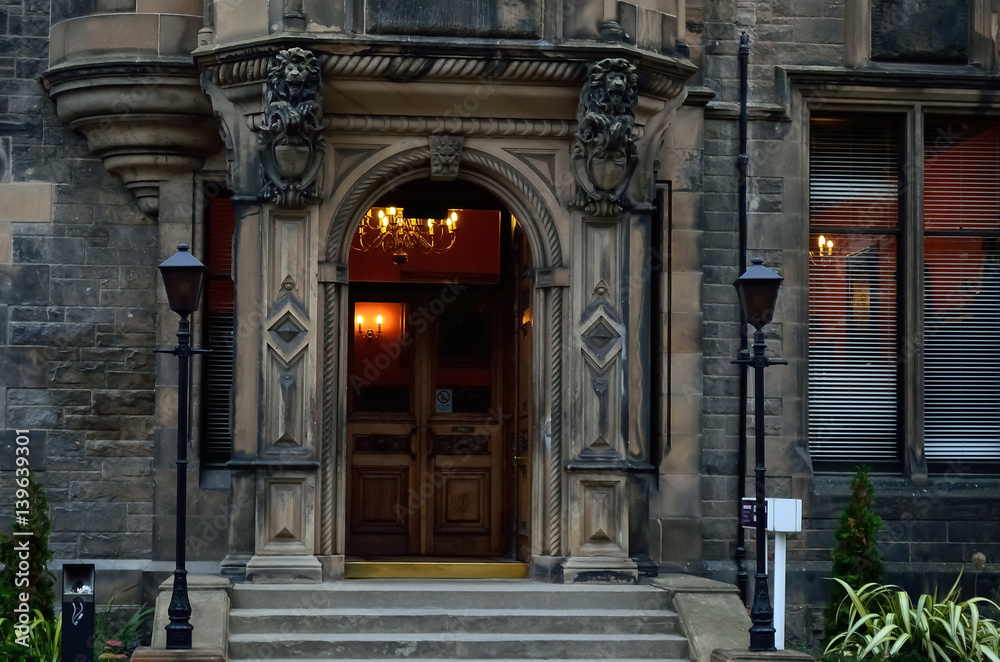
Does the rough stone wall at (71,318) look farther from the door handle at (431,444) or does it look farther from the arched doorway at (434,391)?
the door handle at (431,444)

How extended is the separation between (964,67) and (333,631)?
811cm

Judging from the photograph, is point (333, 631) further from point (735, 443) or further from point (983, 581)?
point (983, 581)

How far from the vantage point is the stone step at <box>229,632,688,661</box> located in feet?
36.1

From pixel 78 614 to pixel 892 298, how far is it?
8191 mm

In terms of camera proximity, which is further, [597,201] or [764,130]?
[764,130]

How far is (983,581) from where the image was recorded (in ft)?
45.8

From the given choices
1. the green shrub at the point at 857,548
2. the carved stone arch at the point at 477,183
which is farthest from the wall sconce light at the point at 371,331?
the green shrub at the point at 857,548

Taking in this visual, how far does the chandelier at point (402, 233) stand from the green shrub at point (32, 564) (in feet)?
14.4

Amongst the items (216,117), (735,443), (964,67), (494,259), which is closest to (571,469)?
(735,443)

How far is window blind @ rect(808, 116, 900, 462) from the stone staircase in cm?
343

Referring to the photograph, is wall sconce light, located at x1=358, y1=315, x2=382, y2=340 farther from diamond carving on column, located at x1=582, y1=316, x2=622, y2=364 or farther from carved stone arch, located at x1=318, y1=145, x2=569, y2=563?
diamond carving on column, located at x1=582, y1=316, x2=622, y2=364

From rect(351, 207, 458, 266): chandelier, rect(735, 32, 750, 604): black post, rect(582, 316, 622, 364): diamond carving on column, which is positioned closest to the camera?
rect(582, 316, 622, 364): diamond carving on column

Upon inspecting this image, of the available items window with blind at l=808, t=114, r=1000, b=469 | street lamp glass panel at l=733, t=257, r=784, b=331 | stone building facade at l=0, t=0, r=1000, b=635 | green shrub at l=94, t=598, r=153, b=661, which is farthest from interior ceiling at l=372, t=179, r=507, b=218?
green shrub at l=94, t=598, r=153, b=661

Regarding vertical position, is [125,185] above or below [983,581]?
above
